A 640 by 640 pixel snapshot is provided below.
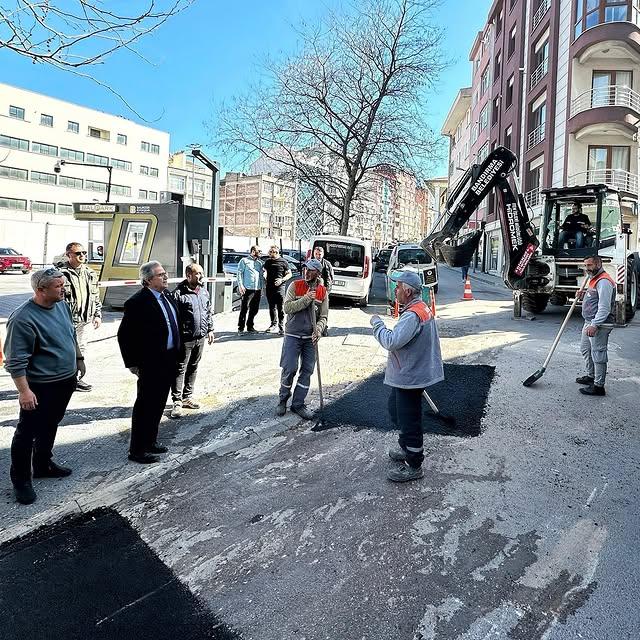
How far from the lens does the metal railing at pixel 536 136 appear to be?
30.4 metres

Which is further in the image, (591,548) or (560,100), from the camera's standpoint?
(560,100)

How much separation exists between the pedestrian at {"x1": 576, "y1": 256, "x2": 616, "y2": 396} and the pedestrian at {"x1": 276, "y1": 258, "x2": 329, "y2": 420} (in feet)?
11.5

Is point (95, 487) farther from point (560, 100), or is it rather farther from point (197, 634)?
point (560, 100)

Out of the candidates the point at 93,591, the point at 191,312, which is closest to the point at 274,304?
the point at 191,312

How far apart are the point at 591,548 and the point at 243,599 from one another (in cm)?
217

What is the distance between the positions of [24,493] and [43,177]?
56387 millimetres

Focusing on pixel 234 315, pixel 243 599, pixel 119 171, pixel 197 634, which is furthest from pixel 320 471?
pixel 119 171

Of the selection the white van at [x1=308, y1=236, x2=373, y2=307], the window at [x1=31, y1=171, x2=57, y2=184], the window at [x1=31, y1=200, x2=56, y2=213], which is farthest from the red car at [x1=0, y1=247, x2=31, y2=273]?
the white van at [x1=308, y1=236, x2=373, y2=307]

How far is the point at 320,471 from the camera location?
455 centimetres

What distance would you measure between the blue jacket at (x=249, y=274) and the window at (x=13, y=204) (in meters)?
48.8

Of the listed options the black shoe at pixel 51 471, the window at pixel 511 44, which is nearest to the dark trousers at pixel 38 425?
the black shoe at pixel 51 471

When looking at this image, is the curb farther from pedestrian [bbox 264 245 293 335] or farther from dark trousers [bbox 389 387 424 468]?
pedestrian [bbox 264 245 293 335]

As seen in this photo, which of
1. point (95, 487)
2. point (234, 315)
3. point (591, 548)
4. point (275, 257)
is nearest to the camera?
point (591, 548)

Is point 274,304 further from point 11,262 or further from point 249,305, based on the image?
point 11,262
